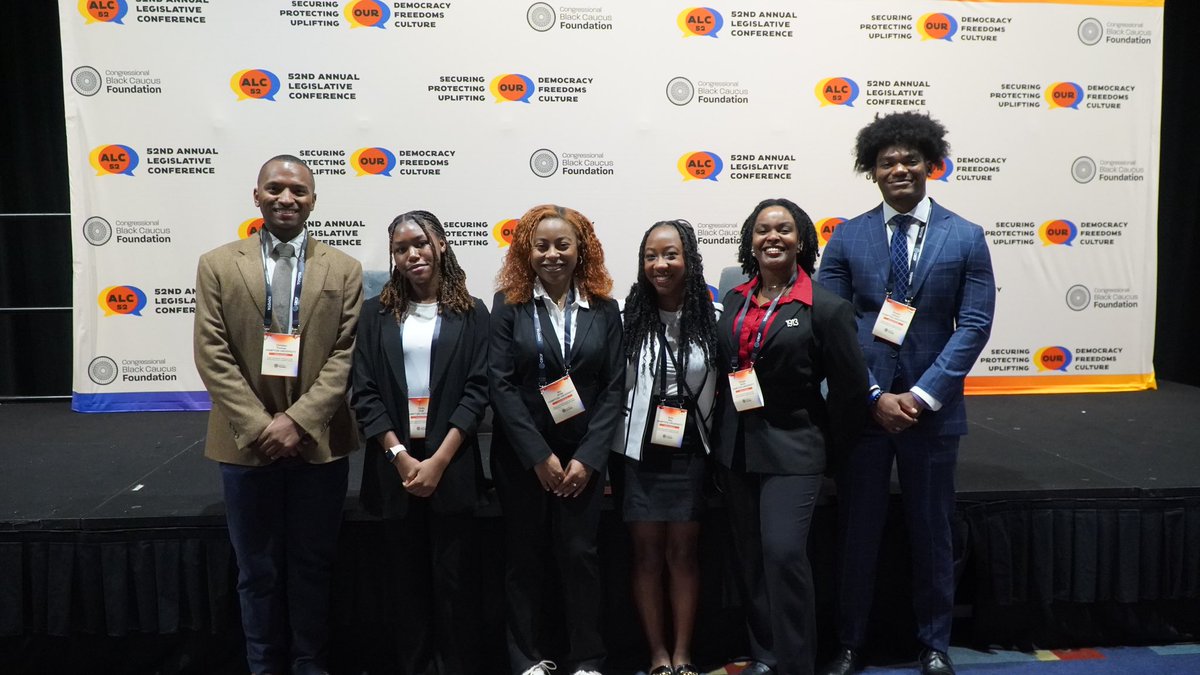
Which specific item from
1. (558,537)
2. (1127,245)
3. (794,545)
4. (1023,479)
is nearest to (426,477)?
(558,537)

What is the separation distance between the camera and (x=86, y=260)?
4.15 m

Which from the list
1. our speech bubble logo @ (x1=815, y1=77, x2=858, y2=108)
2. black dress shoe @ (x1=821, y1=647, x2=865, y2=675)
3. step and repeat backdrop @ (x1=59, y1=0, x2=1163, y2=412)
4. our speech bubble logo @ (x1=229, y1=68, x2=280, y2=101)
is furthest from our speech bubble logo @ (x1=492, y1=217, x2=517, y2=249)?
black dress shoe @ (x1=821, y1=647, x2=865, y2=675)

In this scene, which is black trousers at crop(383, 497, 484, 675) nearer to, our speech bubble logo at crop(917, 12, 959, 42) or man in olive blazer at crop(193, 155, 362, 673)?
man in olive blazer at crop(193, 155, 362, 673)

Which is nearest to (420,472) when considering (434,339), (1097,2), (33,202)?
(434,339)

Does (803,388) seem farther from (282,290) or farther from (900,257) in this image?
(282,290)

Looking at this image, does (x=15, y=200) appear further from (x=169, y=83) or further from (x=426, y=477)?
(x=426, y=477)

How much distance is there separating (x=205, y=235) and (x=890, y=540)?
3605 millimetres

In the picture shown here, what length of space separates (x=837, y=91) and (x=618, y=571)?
121 inches

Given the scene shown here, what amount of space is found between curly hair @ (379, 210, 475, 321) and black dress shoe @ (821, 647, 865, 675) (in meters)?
1.50

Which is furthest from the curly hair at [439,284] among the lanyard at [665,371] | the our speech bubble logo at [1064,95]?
the our speech bubble logo at [1064,95]

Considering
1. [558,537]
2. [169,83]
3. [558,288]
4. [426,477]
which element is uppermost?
[169,83]

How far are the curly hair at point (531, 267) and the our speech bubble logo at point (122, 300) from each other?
288 cm

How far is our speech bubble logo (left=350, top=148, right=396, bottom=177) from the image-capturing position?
418 cm

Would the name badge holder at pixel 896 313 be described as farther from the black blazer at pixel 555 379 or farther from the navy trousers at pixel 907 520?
the black blazer at pixel 555 379
